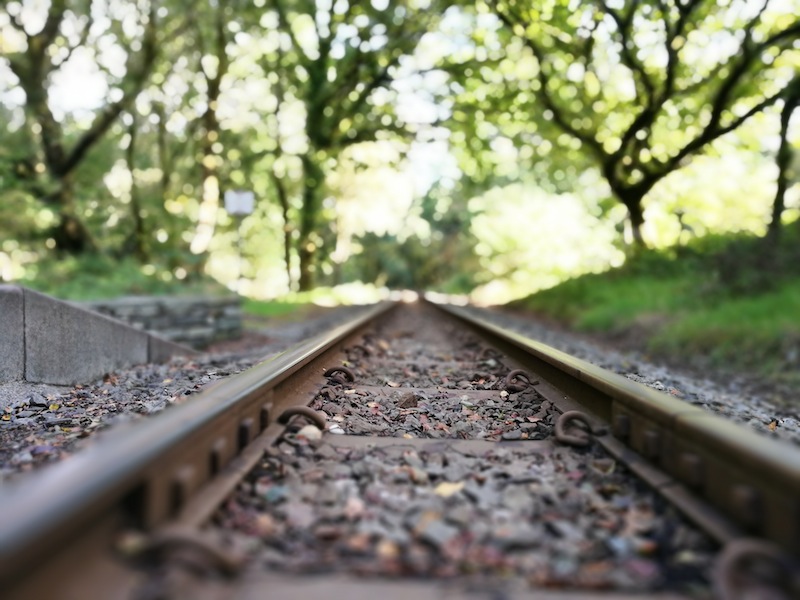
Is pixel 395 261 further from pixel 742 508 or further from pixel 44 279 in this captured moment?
pixel 742 508

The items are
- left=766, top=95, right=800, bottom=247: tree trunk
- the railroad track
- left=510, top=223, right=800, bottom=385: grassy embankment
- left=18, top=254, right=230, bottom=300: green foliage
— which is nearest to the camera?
the railroad track

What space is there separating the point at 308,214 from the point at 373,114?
4235mm

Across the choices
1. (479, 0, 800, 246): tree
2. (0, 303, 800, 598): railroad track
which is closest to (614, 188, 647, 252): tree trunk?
(479, 0, 800, 246): tree

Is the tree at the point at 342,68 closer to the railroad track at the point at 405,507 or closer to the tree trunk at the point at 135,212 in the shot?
the tree trunk at the point at 135,212

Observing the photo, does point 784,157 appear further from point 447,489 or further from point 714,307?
point 447,489

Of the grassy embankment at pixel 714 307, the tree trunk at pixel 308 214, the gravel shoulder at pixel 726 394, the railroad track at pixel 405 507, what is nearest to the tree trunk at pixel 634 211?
the grassy embankment at pixel 714 307

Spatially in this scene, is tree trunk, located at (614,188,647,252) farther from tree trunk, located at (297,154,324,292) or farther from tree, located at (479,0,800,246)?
tree trunk, located at (297,154,324,292)

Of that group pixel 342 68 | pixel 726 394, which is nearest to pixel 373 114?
pixel 342 68

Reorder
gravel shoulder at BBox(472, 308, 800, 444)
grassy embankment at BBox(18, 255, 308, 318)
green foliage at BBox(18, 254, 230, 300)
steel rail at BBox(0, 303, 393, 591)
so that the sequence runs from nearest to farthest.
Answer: steel rail at BBox(0, 303, 393, 591)
gravel shoulder at BBox(472, 308, 800, 444)
green foliage at BBox(18, 254, 230, 300)
grassy embankment at BBox(18, 255, 308, 318)

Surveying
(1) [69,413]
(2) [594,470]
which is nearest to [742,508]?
(2) [594,470]

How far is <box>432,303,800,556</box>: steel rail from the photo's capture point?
1.67 metres

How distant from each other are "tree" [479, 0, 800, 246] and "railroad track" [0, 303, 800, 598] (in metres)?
12.0

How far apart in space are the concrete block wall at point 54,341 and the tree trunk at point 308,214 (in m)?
15.9

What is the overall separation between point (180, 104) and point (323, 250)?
54.1 ft
